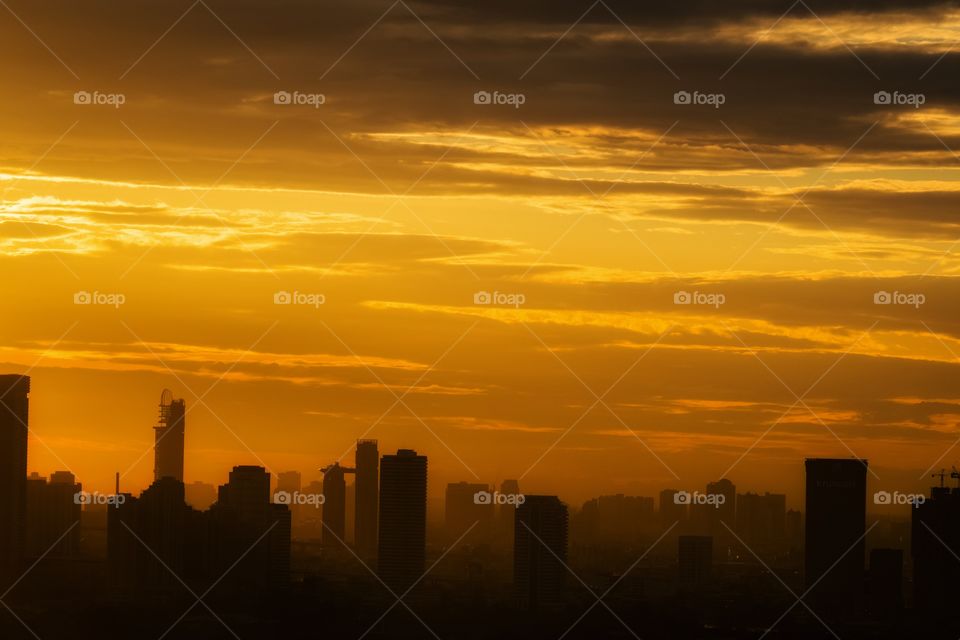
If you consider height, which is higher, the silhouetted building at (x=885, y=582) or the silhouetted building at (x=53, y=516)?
the silhouetted building at (x=53, y=516)

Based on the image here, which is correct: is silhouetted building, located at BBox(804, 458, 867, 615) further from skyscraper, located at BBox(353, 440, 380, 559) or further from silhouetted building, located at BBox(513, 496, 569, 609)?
skyscraper, located at BBox(353, 440, 380, 559)

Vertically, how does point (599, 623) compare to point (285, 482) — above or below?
below

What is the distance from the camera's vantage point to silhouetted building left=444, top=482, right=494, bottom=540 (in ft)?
115

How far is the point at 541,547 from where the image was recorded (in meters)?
36.5

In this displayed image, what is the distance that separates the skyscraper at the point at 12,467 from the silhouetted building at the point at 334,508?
5.73m

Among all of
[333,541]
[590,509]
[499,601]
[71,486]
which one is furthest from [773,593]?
[71,486]

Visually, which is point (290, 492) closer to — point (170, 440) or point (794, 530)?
point (170, 440)

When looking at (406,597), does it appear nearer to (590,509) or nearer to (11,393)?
(590,509)

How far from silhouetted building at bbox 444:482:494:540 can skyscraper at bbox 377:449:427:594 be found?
1.76 ft

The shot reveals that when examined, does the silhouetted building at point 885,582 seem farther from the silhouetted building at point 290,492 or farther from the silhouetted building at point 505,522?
the silhouetted building at point 290,492

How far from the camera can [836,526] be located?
3884 centimetres

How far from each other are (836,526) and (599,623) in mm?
7759

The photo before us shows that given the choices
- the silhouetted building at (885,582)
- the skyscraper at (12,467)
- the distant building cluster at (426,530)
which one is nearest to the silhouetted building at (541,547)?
the distant building cluster at (426,530)

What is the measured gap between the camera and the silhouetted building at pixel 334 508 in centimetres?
3547
